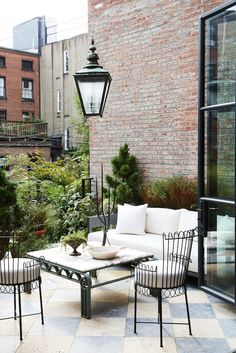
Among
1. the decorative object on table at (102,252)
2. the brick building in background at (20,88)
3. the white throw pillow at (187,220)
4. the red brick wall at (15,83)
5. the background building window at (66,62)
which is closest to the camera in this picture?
the decorative object on table at (102,252)

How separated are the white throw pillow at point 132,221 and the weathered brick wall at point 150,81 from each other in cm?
107

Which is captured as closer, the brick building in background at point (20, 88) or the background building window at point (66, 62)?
the background building window at point (66, 62)

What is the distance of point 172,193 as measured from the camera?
6.43 m

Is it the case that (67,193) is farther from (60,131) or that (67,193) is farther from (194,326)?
(60,131)

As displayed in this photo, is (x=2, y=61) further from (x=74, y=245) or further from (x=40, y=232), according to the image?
(x=74, y=245)

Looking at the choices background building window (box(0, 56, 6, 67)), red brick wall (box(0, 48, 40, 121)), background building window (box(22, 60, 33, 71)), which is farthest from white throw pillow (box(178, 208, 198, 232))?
background building window (box(22, 60, 33, 71))

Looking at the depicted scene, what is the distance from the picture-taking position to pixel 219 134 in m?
4.10

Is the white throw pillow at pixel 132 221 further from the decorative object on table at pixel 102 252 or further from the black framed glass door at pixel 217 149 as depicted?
the black framed glass door at pixel 217 149

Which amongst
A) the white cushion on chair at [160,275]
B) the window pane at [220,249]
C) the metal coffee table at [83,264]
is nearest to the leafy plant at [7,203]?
the metal coffee table at [83,264]

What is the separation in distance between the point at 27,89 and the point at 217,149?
2045 centimetres

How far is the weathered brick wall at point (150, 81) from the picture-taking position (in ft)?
21.5

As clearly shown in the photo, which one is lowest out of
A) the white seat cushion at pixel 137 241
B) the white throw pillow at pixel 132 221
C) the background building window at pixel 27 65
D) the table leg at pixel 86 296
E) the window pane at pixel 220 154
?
the table leg at pixel 86 296

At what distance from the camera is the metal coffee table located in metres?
4.09

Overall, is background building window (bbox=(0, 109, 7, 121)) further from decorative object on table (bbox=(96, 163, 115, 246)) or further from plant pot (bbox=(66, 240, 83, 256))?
plant pot (bbox=(66, 240, 83, 256))
